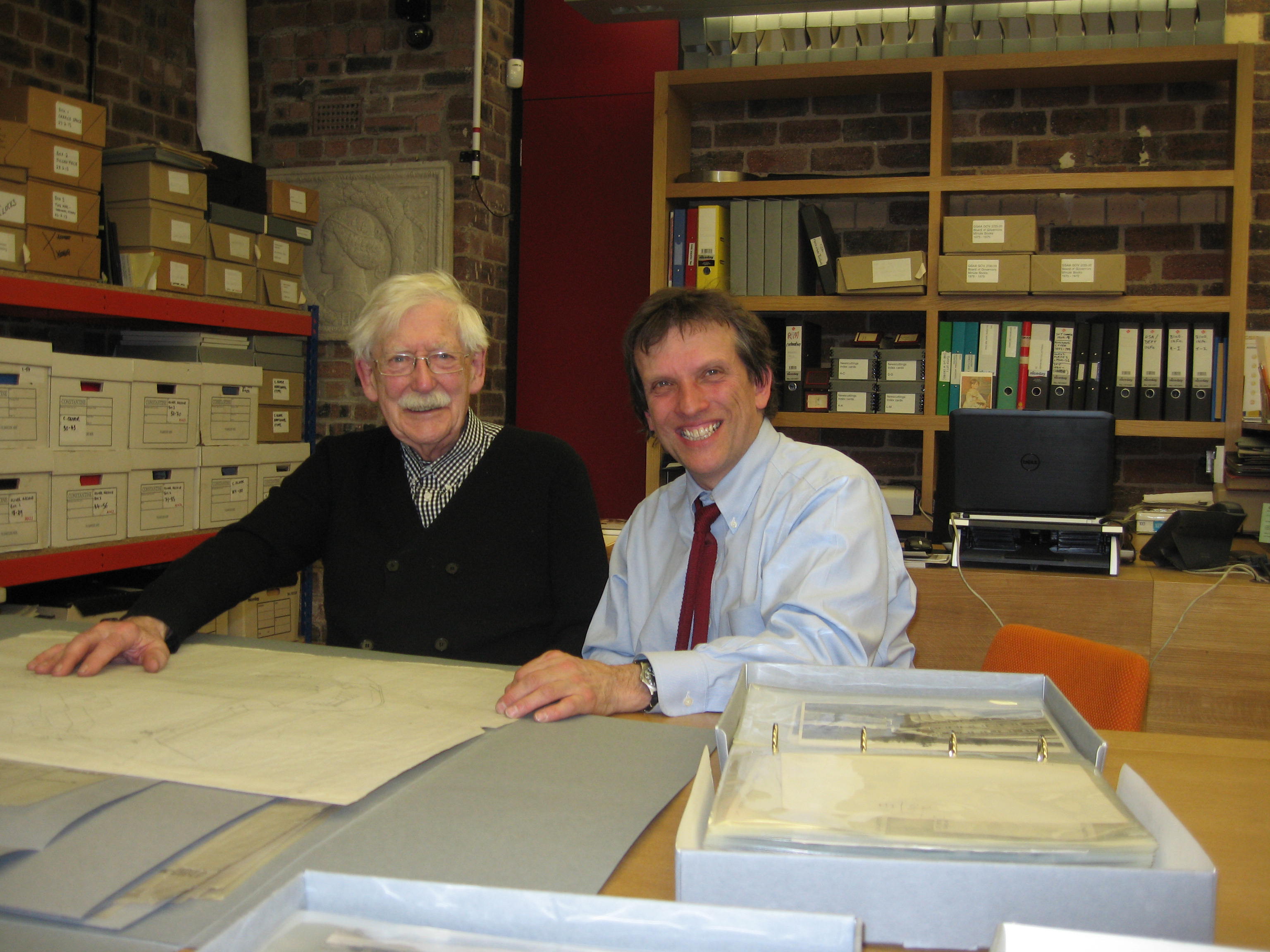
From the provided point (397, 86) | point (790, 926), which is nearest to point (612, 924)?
point (790, 926)

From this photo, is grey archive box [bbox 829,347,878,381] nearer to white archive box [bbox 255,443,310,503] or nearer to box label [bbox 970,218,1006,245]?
box label [bbox 970,218,1006,245]

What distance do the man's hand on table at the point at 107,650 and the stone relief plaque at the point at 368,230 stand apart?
8.10 feet

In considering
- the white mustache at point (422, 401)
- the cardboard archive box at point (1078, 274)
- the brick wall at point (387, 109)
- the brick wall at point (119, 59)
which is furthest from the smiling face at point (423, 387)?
the brick wall at point (119, 59)

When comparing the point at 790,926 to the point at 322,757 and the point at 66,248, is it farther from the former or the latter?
the point at 66,248

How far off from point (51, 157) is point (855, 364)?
2275 mm

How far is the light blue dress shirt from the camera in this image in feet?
3.79

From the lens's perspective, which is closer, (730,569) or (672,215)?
(730,569)

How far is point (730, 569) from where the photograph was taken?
4.64ft

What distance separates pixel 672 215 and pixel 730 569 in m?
2.25

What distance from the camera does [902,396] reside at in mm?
3201

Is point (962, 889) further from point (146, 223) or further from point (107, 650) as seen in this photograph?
point (146, 223)

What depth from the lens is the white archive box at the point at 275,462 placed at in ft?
10.4

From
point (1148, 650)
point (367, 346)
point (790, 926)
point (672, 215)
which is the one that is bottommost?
point (1148, 650)

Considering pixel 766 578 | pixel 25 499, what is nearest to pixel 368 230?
pixel 25 499
